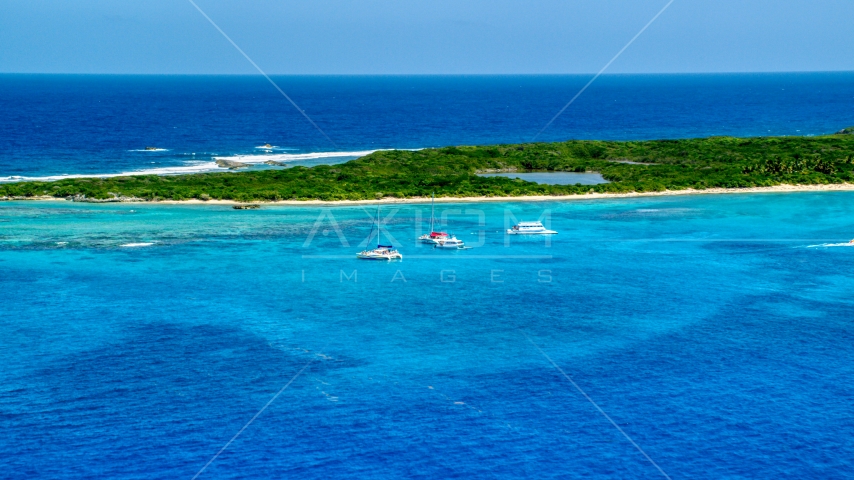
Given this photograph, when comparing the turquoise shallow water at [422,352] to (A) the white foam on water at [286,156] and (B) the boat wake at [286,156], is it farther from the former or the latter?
(B) the boat wake at [286,156]

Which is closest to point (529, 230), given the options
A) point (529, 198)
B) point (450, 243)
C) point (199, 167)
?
point (450, 243)

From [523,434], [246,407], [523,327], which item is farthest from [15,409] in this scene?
[523,327]

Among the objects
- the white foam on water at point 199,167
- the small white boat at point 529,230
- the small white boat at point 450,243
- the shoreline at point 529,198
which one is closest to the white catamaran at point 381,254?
the small white boat at point 450,243

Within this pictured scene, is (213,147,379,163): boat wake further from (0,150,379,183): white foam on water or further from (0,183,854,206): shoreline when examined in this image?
(0,183,854,206): shoreline

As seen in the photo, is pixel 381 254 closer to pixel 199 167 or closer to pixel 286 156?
pixel 199 167

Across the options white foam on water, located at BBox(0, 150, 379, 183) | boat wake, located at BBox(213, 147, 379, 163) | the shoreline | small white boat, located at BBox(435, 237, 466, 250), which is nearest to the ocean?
small white boat, located at BBox(435, 237, 466, 250)

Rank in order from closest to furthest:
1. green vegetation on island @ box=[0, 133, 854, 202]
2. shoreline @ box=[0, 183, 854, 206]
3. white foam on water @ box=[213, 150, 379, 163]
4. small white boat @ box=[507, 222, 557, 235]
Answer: small white boat @ box=[507, 222, 557, 235]
shoreline @ box=[0, 183, 854, 206]
green vegetation on island @ box=[0, 133, 854, 202]
white foam on water @ box=[213, 150, 379, 163]

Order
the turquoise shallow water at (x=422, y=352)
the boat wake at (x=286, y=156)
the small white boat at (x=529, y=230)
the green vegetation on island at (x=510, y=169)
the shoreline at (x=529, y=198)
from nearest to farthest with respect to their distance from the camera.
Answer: the turquoise shallow water at (x=422, y=352) < the small white boat at (x=529, y=230) < the shoreline at (x=529, y=198) < the green vegetation on island at (x=510, y=169) < the boat wake at (x=286, y=156)

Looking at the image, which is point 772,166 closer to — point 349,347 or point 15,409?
point 349,347
